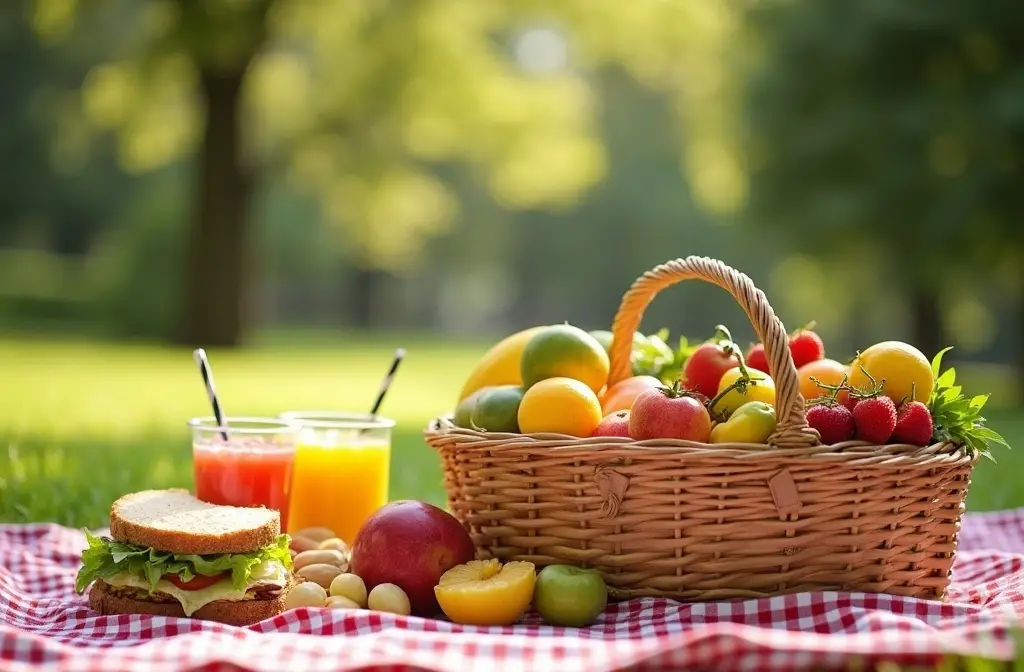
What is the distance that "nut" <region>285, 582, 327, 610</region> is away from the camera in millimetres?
2662

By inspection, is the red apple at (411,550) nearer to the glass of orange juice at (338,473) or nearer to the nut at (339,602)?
the nut at (339,602)

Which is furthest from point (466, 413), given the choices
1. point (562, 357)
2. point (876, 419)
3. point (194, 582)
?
point (876, 419)

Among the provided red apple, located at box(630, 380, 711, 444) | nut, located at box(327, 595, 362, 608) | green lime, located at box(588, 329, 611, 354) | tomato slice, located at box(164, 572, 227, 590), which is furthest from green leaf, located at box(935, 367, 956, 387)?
tomato slice, located at box(164, 572, 227, 590)

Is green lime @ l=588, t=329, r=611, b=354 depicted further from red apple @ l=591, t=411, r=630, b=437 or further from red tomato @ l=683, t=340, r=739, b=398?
red apple @ l=591, t=411, r=630, b=437

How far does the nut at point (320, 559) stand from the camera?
9.60 ft

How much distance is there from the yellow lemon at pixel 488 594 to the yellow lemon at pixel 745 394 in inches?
25.5

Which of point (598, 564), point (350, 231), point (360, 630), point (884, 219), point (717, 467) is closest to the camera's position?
point (360, 630)

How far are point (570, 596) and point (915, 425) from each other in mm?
938

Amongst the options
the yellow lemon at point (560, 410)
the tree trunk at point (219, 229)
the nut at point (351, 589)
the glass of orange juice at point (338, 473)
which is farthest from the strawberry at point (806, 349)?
the tree trunk at point (219, 229)

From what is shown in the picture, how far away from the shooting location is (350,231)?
1847 centimetres

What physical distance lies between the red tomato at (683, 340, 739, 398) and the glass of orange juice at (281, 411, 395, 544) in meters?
0.93

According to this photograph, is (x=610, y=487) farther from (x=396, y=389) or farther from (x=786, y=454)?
(x=396, y=389)

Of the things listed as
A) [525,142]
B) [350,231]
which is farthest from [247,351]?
[525,142]

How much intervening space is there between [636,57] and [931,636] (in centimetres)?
1458
